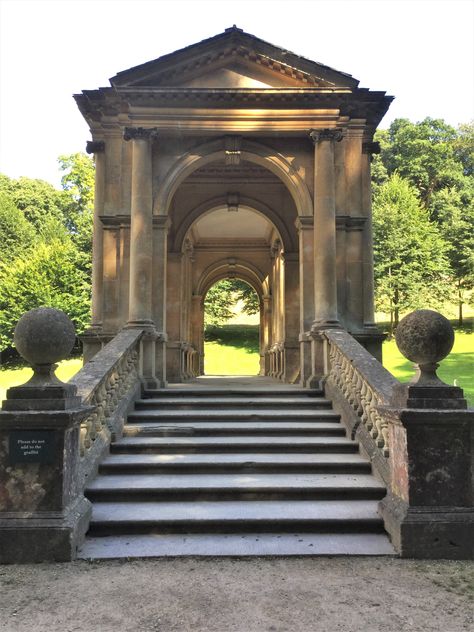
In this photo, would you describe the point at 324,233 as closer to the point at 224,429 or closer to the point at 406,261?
the point at 224,429

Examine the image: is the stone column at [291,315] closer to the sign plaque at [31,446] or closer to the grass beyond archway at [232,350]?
the sign plaque at [31,446]

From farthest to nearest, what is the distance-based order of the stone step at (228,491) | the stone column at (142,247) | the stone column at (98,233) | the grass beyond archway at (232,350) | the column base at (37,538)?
the grass beyond archway at (232,350)
the stone column at (98,233)
the stone column at (142,247)
the stone step at (228,491)
the column base at (37,538)

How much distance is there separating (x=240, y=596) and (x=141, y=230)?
7.20 metres

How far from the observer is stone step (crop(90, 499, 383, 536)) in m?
4.86

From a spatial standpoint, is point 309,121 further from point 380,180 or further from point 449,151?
point 449,151

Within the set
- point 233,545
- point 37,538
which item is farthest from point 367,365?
point 37,538

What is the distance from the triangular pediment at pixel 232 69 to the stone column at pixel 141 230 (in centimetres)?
111

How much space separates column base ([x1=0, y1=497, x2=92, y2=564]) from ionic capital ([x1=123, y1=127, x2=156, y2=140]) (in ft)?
24.0

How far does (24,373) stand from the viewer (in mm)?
32469

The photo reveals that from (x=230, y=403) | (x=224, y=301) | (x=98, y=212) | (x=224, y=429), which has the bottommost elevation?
(x=224, y=429)

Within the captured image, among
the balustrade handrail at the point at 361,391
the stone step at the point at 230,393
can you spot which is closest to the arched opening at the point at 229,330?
the stone step at the point at 230,393

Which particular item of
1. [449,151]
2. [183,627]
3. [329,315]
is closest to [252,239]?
[329,315]

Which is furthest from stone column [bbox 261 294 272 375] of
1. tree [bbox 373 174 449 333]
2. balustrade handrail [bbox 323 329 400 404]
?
tree [bbox 373 174 449 333]

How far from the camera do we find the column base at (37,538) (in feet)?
14.2
